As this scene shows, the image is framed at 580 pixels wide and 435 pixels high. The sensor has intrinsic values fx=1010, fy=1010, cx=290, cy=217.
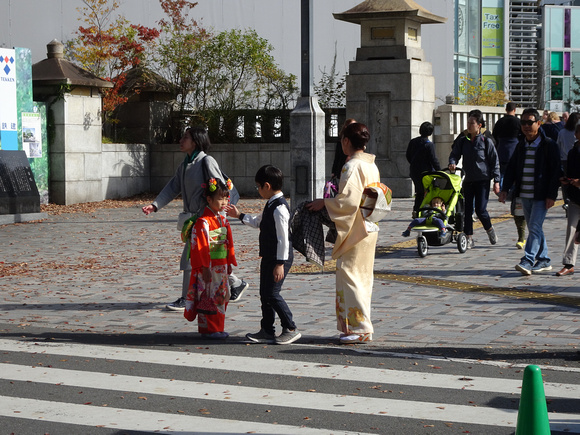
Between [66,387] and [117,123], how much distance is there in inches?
732

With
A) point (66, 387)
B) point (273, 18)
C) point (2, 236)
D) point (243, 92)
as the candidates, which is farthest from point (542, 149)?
point (273, 18)

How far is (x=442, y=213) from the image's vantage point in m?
13.3

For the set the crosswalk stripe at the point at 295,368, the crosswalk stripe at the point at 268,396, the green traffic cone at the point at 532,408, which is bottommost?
the crosswalk stripe at the point at 268,396

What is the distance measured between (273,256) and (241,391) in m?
1.65

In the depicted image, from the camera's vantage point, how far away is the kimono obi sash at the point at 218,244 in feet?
26.9

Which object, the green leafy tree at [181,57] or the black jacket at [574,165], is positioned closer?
the black jacket at [574,165]

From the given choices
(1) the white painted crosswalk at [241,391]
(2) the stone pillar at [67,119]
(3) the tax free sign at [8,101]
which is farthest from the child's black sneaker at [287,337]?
(2) the stone pillar at [67,119]

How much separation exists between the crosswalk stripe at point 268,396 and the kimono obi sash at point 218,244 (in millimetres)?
1651

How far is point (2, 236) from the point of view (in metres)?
16.0

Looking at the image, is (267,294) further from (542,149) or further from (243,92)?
(243,92)

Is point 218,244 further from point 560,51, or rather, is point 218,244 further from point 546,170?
point 560,51

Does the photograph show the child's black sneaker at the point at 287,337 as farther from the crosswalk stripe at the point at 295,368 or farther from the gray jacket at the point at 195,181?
the gray jacket at the point at 195,181

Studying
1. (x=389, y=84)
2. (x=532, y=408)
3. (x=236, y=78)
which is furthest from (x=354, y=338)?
(x=236, y=78)

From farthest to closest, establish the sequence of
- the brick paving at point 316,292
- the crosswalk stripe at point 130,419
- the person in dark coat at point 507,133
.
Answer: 1. the person in dark coat at point 507,133
2. the brick paving at point 316,292
3. the crosswalk stripe at point 130,419
